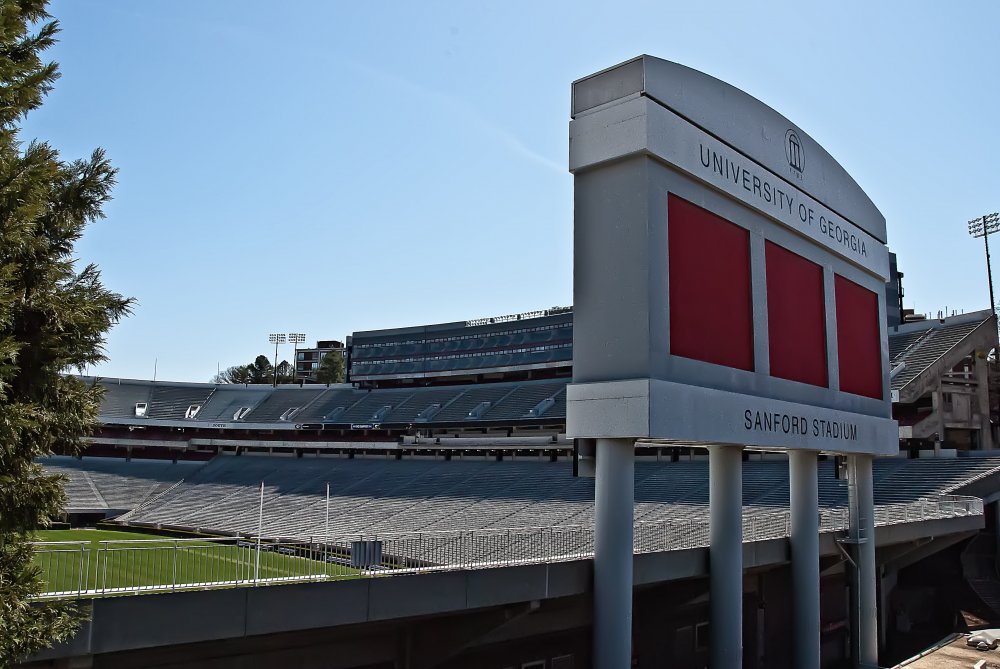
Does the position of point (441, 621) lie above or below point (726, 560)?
below

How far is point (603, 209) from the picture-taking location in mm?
11836

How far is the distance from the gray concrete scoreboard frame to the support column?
3.84ft

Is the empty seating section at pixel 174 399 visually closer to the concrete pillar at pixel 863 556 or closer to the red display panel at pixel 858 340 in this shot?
the concrete pillar at pixel 863 556

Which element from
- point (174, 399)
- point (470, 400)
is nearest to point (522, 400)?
point (470, 400)

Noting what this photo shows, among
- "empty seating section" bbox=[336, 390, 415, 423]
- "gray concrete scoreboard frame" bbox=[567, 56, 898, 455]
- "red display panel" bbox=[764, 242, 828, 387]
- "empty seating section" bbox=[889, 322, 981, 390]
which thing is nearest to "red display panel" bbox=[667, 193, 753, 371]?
"gray concrete scoreboard frame" bbox=[567, 56, 898, 455]

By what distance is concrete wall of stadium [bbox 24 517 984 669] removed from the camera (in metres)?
8.28

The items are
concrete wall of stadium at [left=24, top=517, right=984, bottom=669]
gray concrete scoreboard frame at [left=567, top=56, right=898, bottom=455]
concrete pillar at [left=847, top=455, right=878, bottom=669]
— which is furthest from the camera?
concrete pillar at [left=847, top=455, right=878, bottom=669]

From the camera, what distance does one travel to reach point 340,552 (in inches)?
435

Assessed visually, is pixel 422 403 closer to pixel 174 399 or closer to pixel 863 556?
pixel 174 399

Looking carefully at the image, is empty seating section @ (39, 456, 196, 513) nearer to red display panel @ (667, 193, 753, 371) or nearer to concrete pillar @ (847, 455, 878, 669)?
concrete pillar @ (847, 455, 878, 669)

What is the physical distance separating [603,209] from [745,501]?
18.4 m

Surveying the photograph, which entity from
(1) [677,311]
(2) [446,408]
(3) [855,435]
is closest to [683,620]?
(3) [855,435]

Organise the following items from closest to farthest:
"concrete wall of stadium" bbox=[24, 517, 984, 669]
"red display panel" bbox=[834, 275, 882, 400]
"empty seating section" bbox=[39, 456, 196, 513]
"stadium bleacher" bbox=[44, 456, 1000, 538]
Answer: "concrete wall of stadium" bbox=[24, 517, 984, 669], "red display panel" bbox=[834, 275, 882, 400], "stadium bleacher" bbox=[44, 456, 1000, 538], "empty seating section" bbox=[39, 456, 196, 513]

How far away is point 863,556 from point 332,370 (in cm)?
8593
